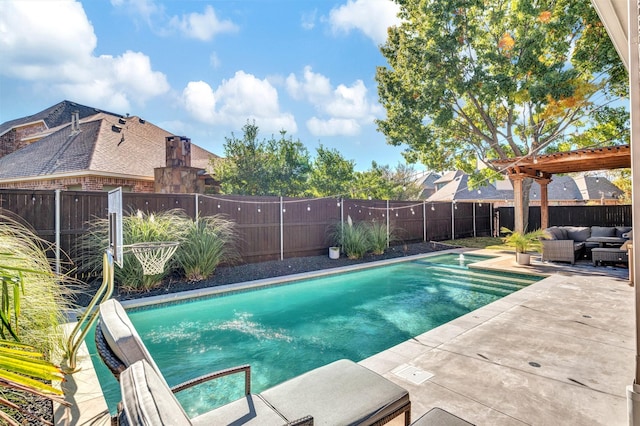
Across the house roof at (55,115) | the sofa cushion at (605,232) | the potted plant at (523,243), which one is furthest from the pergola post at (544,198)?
the house roof at (55,115)

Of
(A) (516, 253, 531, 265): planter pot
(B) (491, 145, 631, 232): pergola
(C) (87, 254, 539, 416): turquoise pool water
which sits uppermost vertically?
(B) (491, 145, 631, 232): pergola

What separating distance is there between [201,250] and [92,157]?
749 cm

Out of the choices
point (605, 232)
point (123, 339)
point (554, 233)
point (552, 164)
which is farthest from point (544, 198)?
point (123, 339)

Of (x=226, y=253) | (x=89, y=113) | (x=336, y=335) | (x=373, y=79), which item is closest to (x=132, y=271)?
(x=226, y=253)

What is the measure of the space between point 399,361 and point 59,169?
44.4ft

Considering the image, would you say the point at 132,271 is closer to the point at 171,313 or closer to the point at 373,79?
the point at 171,313

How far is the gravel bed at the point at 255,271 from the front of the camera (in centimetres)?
629

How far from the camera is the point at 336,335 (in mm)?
4758

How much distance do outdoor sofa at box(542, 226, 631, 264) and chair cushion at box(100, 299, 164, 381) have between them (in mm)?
10170

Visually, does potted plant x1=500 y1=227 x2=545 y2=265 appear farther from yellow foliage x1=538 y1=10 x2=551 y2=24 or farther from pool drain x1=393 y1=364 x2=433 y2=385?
yellow foliage x1=538 y1=10 x2=551 y2=24

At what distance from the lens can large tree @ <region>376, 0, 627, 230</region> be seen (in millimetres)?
11602

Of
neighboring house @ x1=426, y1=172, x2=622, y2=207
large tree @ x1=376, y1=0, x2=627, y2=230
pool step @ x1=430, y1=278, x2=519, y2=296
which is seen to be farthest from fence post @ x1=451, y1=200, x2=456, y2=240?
neighboring house @ x1=426, y1=172, x2=622, y2=207

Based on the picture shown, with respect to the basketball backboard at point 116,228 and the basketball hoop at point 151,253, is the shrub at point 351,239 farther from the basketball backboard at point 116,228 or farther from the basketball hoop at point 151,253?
the basketball backboard at point 116,228

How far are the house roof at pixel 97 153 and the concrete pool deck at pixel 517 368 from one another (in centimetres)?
1050
